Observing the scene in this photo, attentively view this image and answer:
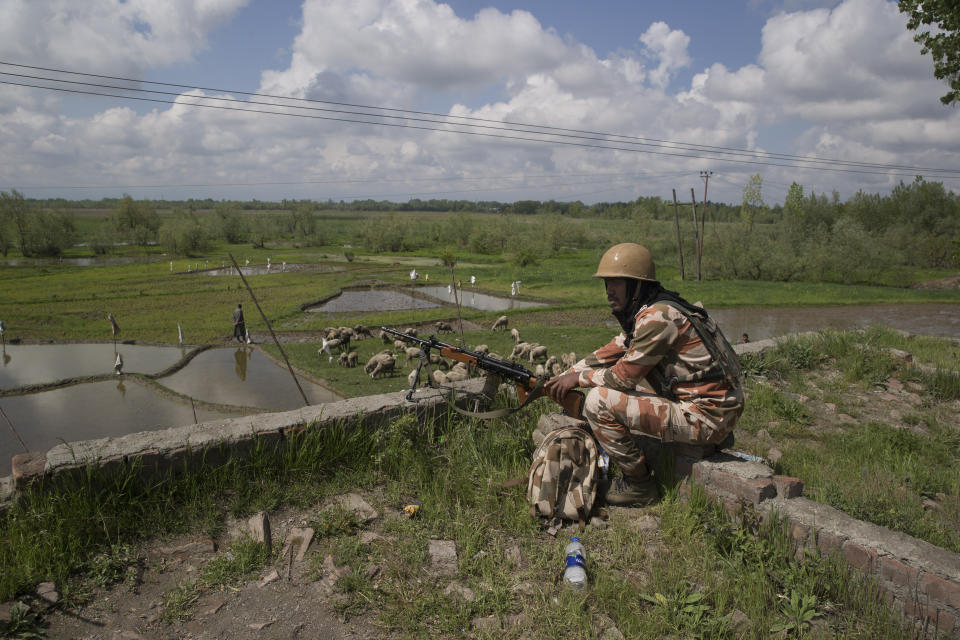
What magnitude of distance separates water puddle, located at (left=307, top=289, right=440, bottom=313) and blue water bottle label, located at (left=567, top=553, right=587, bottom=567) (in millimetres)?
20738

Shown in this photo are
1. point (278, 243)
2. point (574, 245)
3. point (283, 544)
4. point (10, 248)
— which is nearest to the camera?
point (283, 544)

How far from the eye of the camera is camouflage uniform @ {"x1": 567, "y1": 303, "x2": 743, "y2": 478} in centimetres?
327

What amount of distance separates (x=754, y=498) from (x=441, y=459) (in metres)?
2.19

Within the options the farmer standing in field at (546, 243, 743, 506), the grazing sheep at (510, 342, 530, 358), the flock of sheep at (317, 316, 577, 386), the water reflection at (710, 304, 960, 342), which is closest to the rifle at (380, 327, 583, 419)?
the farmer standing in field at (546, 243, 743, 506)

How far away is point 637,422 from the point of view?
3.32 meters

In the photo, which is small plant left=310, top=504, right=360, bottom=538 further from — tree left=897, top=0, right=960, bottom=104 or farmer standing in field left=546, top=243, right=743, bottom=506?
tree left=897, top=0, right=960, bottom=104

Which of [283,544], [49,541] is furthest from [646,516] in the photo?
[49,541]

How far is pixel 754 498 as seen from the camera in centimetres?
312

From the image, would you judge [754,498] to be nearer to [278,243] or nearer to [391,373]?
[391,373]

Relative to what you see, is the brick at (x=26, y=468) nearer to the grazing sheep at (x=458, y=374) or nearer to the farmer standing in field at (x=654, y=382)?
the farmer standing in field at (x=654, y=382)

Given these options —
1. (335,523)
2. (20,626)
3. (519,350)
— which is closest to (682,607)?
(335,523)

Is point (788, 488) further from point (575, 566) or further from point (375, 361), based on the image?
point (375, 361)

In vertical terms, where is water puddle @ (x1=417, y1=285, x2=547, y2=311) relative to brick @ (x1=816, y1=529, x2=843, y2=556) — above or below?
below

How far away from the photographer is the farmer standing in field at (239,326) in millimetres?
16375
